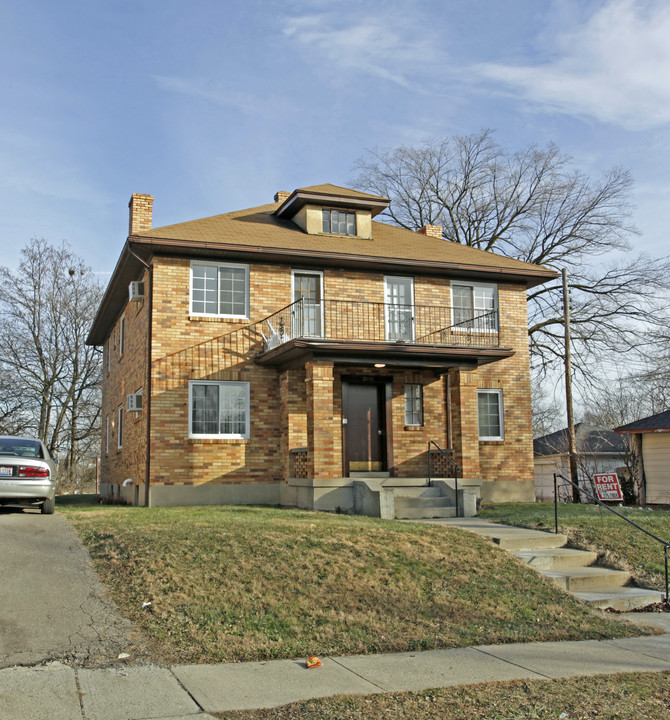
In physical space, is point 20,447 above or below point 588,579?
above

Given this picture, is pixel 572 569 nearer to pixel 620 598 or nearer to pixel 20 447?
pixel 620 598

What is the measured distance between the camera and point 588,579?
32.0ft

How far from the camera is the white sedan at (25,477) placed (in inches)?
498

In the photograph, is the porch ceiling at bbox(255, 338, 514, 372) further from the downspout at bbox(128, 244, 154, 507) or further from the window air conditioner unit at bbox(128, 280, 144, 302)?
the window air conditioner unit at bbox(128, 280, 144, 302)

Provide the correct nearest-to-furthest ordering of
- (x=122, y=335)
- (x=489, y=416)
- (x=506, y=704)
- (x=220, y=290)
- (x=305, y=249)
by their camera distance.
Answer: (x=506, y=704), (x=220, y=290), (x=305, y=249), (x=489, y=416), (x=122, y=335)

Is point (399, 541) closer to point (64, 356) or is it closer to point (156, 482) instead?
point (156, 482)

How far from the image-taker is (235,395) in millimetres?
17125

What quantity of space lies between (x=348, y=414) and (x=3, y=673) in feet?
41.1

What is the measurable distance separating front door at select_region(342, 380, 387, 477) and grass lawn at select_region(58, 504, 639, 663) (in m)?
6.86

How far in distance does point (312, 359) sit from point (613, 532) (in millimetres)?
6802


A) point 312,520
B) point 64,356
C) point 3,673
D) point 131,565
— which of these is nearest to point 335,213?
point 312,520

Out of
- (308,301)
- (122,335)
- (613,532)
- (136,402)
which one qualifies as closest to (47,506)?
(136,402)

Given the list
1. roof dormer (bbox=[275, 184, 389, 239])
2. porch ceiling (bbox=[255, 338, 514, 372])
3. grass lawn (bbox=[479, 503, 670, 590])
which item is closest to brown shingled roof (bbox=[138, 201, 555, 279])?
roof dormer (bbox=[275, 184, 389, 239])

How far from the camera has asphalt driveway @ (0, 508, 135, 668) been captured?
19.9 feet
